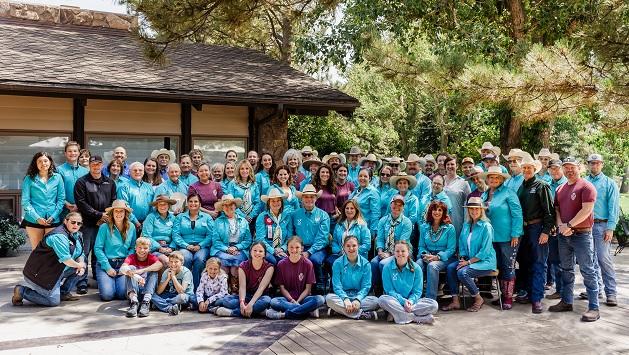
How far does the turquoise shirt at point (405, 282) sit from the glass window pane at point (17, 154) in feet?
24.0

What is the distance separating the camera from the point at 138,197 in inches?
333

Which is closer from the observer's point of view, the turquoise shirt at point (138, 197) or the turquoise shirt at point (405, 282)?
the turquoise shirt at point (405, 282)

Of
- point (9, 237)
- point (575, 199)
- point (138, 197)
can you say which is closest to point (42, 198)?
point (138, 197)

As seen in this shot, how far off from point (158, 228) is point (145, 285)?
3.12 feet

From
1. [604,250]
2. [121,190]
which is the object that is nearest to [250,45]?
[121,190]

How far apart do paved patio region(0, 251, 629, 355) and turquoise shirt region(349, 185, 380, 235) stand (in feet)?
5.48

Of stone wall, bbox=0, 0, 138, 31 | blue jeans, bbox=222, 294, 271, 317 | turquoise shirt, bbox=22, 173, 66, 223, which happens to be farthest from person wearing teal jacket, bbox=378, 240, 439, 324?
stone wall, bbox=0, 0, 138, 31

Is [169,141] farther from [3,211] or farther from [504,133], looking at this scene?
[504,133]

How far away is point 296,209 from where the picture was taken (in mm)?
8281

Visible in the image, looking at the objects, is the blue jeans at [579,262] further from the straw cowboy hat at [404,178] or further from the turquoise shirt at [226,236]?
the turquoise shirt at [226,236]

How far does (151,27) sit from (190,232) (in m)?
3.27

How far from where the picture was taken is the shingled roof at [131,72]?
10961mm

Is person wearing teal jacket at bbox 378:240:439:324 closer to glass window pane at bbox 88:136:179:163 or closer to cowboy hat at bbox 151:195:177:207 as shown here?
cowboy hat at bbox 151:195:177:207

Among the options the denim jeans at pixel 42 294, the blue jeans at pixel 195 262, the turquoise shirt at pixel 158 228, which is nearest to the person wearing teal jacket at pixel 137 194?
the turquoise shirt at pixel 158 228
